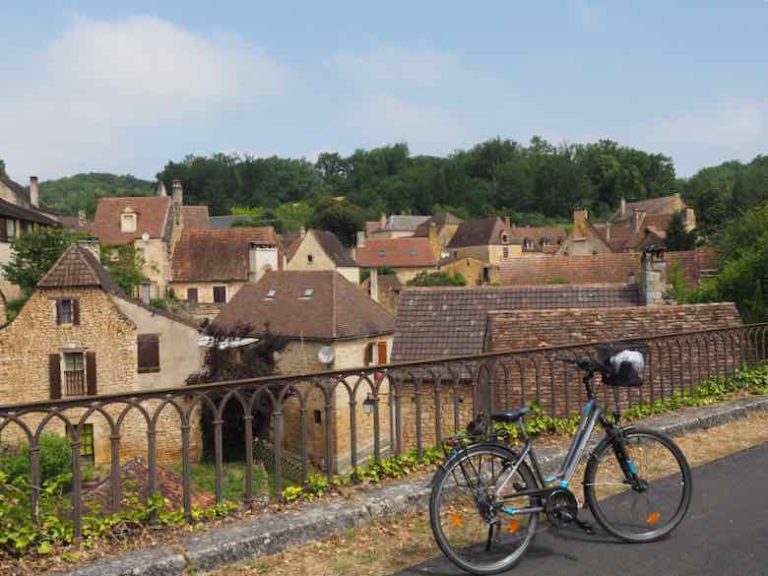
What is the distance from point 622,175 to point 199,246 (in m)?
91.6

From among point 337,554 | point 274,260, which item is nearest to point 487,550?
point 337,554

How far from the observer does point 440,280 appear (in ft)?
228

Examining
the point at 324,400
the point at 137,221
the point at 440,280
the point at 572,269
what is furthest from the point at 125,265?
the point at 324,400

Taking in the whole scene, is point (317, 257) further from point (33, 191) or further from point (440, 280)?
point (33, 191)

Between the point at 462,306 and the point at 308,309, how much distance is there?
1357cm

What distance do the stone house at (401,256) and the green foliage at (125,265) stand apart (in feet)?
111

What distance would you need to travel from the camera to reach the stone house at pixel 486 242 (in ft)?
274

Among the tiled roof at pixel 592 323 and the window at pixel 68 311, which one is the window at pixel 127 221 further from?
the tiled roof at pixel 592 323

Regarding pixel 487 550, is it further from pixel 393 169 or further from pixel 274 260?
pixel 393 169

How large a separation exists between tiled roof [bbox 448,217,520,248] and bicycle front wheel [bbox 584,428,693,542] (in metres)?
79.6

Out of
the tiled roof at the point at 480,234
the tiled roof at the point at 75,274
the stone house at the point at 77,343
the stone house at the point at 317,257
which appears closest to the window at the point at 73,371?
the stone house at the point at 77,343

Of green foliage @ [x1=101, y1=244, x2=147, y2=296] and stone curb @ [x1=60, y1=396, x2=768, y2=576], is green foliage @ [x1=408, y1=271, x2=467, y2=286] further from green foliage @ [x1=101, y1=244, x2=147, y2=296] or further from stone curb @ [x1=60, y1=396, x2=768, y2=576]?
stone curb @ [x1=60, y1=396, x2=768, y2=576]

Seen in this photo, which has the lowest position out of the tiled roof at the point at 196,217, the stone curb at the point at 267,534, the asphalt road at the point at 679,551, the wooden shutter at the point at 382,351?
the wooden shutter at the point at 382,351

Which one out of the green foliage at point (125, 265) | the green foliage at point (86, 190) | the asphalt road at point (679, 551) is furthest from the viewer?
the green foliage at point (86, 190)
